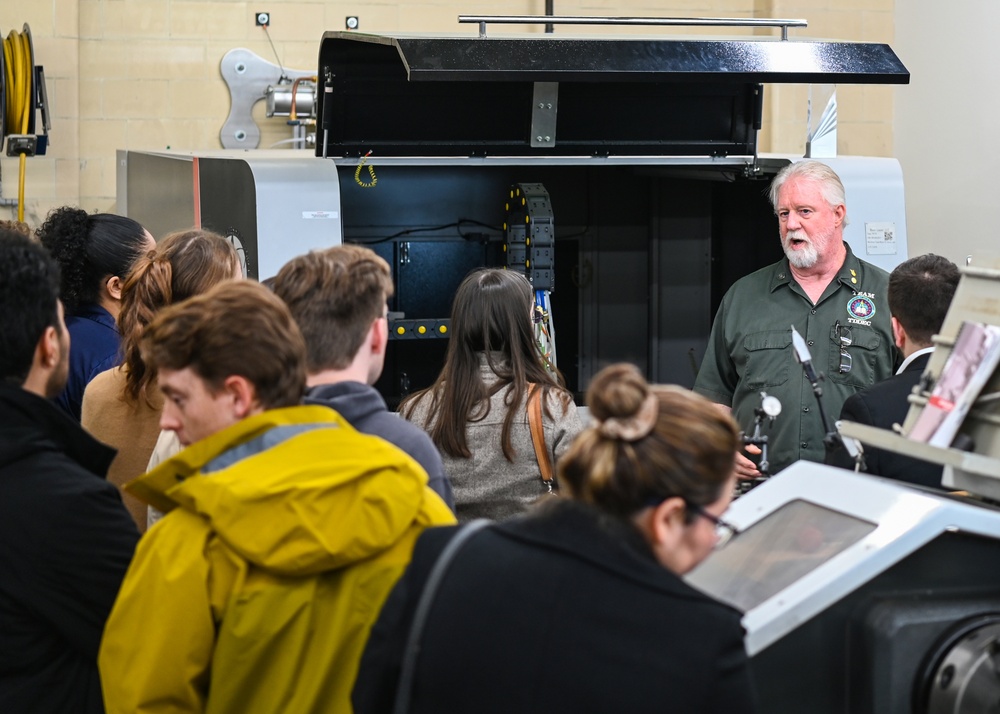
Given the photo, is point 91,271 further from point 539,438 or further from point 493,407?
point 539,438

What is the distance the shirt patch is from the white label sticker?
632mm

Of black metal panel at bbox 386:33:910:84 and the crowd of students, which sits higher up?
black metal panel at bbox 386:33:910:84

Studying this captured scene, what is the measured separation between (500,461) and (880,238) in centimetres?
182

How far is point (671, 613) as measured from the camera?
1.06 meters

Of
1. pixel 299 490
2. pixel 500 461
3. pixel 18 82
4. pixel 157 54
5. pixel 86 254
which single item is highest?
pixel 157 54

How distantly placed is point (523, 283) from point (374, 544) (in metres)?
1.04

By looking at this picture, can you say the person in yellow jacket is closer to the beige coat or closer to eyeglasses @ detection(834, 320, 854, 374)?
the beige coat

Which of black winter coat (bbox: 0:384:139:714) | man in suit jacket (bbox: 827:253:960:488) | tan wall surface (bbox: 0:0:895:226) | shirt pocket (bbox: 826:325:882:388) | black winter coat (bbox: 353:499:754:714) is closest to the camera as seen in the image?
black winter coat (bbox: 353:499:754:714)

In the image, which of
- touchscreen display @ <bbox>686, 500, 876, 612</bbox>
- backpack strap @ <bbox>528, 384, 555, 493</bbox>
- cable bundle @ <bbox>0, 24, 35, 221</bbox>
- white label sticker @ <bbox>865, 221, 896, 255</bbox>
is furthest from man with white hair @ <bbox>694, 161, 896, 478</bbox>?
cable bundle @ <bbox>0, 24, 35, 221</bbox>

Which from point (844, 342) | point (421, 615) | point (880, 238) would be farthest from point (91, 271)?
point (880, 238)

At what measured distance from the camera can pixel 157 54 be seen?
6.32 metres

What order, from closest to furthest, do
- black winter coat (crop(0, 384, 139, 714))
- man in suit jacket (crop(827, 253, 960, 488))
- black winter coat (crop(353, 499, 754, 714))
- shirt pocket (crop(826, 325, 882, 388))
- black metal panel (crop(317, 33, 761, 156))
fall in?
black winter coat (crop(353, 499, 754, 714)), black winter coat (crop(0, 384, 139, 714)), man in suit jacket (crop(827, 253, 960, 488)), shirt pocket (crop(826, 325, 882, 388)), black metal panel (crop(317, 33, 761, 156))

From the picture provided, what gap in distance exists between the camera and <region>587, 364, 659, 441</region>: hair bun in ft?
3.72

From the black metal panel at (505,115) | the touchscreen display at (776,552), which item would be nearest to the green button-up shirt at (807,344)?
the black metal panel at (505,115)
